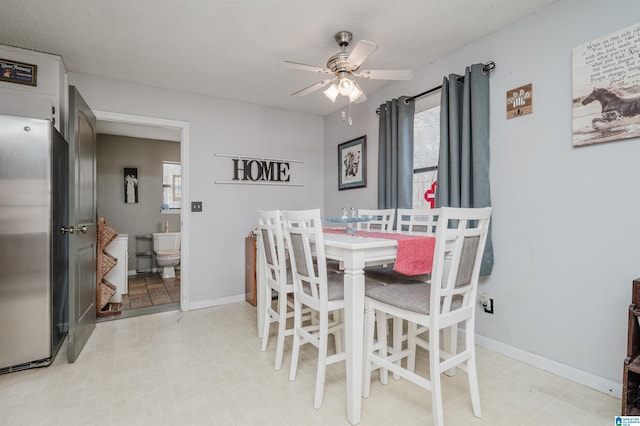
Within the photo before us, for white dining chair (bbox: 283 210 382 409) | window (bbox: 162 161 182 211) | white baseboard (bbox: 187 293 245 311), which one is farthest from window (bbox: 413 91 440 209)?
window (bbox: 162 161 182 211)

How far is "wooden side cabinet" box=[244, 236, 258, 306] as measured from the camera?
3430mm

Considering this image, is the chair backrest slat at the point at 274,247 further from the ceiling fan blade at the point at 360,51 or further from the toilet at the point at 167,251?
the toilet at the point at 167,251

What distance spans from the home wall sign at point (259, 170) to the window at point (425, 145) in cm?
167

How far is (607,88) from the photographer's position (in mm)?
1731

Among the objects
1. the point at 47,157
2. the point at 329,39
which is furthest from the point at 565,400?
the point at 47,157

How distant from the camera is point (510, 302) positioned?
2221 mm

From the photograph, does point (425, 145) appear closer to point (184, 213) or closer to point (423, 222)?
point (423, 222)

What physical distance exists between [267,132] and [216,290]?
2013 mm

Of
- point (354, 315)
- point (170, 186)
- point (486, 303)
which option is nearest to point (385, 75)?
point (354, 315)

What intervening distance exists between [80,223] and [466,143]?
9.78 feet

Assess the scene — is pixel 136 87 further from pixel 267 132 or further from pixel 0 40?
pixel 267 132

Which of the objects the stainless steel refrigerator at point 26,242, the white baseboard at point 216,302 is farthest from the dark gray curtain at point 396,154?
the stainless steel refrigerator at point 26,242

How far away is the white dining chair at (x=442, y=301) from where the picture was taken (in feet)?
4.61

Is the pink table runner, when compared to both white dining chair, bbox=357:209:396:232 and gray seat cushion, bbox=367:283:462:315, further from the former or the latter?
white dining chair, bbox=357:209:396:232
